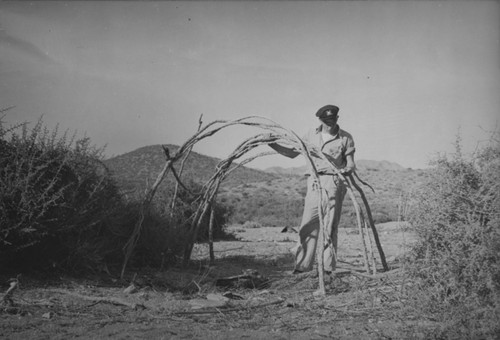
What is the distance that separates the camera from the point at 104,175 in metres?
6.26

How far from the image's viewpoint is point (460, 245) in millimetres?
3463

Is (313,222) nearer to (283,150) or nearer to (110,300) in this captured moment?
(283,150)

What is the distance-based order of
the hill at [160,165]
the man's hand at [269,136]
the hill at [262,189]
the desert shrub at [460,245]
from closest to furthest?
1. the desert shrub at [460,245]
2. the man's hand at [269,136]
3. the hill at [262,189]
4. the hill at [160,165]

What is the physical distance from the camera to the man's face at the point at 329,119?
20.2 ft

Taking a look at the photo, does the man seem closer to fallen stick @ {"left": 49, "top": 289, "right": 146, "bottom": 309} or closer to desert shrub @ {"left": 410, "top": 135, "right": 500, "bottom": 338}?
desert shrub @ {"left": 410, "top": 135, "right": 500, "bottom": 338}

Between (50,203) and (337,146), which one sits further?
(337,146)

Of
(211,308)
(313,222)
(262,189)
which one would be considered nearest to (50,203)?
(211,308)

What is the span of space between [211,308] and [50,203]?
2.58 m

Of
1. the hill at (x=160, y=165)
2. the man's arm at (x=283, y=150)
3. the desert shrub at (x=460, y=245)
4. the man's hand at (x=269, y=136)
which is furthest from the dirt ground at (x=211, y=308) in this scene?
the hill at (x=160, y=165)

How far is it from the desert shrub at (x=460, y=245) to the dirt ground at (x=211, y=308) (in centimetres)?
23

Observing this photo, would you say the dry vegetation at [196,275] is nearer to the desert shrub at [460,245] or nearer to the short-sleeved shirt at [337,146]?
the desert shrub at [460,245]

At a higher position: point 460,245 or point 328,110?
point 328,110

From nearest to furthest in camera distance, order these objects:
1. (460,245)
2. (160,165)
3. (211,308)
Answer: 1. (460,245)
2. (211,308)
3. (160,165)

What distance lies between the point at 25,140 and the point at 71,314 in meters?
2.65
